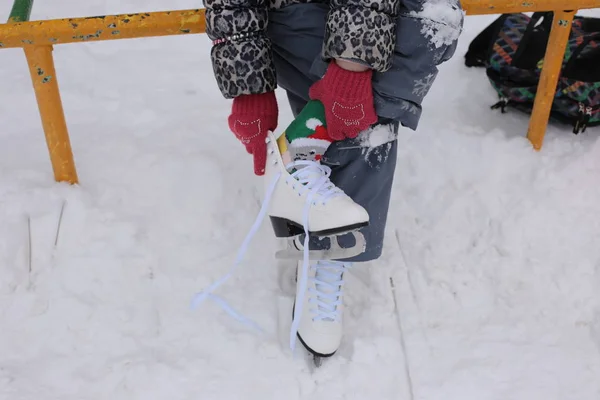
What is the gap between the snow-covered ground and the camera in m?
1.40

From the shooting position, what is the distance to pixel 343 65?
3.75 ft

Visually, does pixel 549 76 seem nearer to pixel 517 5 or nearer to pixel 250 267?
pixel 517 5

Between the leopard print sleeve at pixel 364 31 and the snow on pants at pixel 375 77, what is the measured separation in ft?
0.16

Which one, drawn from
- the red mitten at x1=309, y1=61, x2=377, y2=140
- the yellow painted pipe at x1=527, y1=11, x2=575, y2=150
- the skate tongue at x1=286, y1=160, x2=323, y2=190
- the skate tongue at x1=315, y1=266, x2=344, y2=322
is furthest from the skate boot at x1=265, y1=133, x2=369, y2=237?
the yellow painted pipe at x1=527, y1=11, x2=575, y2=150

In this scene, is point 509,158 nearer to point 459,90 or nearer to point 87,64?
point 459,90

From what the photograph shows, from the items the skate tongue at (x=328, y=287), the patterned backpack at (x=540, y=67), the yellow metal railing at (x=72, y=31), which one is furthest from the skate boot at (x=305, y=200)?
the patterned backpack at (x=540, y=67)

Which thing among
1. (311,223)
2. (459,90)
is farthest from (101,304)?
(459,90)

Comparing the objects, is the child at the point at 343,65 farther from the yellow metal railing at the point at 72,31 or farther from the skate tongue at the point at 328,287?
the yellow metal railing at the point at 72,31

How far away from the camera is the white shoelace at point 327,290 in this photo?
146 cm

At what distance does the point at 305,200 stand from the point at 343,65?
0.28m

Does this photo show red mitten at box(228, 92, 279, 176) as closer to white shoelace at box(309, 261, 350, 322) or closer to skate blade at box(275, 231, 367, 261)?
skate blade at box(275, 231, 367, 261)

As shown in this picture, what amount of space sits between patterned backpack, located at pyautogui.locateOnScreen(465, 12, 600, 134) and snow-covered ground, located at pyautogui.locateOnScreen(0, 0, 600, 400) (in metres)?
0.08

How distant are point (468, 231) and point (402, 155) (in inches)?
14.0

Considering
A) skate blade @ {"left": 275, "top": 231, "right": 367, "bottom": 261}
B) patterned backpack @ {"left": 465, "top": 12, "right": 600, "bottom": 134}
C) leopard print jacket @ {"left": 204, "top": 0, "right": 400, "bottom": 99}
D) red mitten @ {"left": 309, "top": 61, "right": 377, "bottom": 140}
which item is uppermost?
leopard print jacket @ {"left": 204, "top": 0, "right": 400, "bottom": 99}
